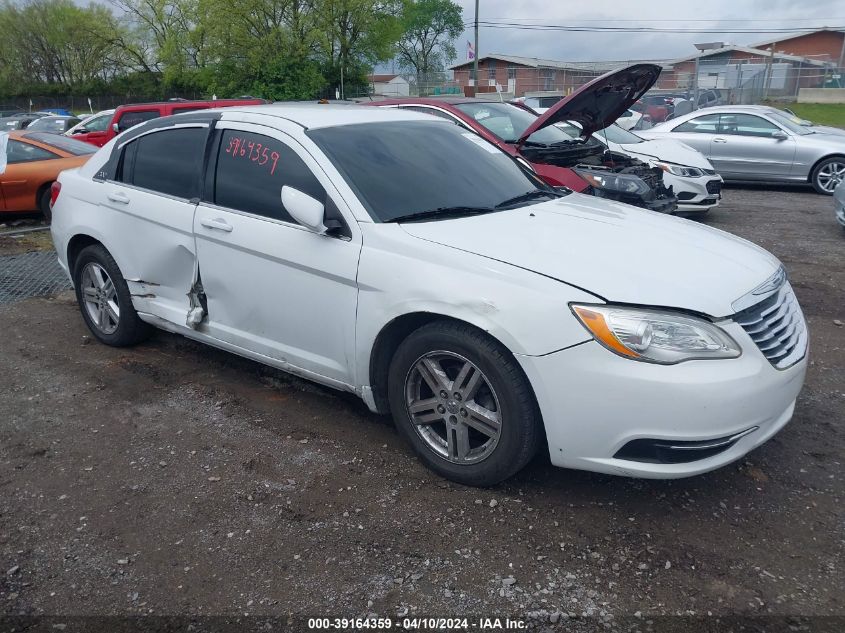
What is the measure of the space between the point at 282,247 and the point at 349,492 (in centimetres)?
129

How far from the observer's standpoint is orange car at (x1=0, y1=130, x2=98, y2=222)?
9.80 meters

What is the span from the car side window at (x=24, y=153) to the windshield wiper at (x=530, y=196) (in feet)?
27.1

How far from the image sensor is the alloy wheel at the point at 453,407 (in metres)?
3.24

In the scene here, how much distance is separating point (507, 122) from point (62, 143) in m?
6.62

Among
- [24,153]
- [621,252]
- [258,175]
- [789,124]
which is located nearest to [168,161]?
[258,175]

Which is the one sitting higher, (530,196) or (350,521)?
(530,196)

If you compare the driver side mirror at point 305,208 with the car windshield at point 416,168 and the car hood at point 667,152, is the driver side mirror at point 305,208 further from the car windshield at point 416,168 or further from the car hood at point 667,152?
the car hood at point 667,152

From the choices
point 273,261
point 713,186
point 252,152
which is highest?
point 252,152

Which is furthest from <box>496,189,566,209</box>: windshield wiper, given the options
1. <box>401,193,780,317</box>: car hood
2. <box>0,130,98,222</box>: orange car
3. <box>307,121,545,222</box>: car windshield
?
<box>0,130,98,222</box>: orange car

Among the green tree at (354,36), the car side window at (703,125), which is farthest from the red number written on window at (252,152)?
the green tree at (354,36)

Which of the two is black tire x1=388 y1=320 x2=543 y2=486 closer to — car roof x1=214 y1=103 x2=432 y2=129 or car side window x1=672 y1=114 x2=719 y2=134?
car roof x1=214 y1=103 x2=432 y2=129

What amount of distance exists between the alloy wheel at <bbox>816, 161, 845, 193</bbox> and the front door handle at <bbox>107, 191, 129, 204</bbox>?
1097 centimetres

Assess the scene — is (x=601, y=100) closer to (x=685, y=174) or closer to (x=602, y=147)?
(x=602, y=147)

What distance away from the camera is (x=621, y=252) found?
337 centimetres
